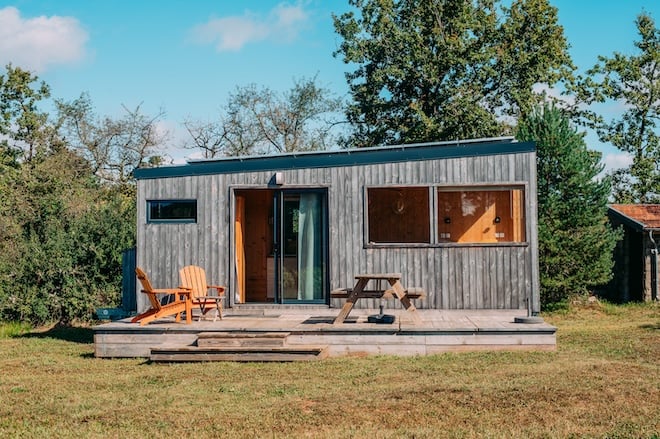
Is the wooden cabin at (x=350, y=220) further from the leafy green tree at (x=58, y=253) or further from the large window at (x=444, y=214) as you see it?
the leafy green tree at (x=58, y=253)

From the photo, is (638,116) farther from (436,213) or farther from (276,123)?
(436,213)

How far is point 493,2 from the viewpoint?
2289 centimetres

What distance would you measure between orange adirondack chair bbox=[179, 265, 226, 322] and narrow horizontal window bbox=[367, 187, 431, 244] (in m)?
2.44

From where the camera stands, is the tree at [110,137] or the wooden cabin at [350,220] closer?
the wooden cabin at [350,220]

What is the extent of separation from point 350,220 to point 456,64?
39.6 feet

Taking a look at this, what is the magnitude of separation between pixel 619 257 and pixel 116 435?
1365cm

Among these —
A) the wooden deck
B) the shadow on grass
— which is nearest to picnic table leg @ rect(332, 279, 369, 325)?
the wooden deck

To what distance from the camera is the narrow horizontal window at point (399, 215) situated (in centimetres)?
1100

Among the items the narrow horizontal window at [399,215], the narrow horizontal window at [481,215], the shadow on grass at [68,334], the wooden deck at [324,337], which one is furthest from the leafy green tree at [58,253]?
the narrow horizontal window at [481,215]

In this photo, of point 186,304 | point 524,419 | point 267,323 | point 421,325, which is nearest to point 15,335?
point 186,304

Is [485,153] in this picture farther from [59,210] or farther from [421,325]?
[59,210]

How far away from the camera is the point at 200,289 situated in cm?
1025

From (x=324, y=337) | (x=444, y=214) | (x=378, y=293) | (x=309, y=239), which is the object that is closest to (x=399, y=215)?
(x=444, y=214)

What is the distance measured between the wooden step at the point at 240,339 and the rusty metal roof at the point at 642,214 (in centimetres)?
994
